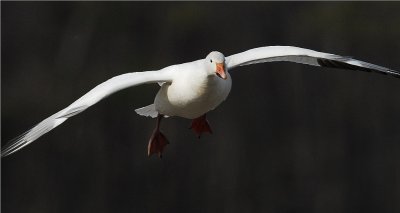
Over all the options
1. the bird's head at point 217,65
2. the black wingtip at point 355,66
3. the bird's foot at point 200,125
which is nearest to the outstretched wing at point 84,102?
the bird's head at point 217,65

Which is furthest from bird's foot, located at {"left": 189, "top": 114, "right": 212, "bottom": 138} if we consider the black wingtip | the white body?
the black wingtip

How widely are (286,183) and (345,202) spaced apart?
60 cm

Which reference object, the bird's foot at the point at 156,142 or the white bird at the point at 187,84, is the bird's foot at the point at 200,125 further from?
the white bird at the point at 187,84

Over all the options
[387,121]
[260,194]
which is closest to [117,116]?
[260,194]

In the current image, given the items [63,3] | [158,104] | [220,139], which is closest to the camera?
[158,104]

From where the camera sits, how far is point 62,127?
1250 cm

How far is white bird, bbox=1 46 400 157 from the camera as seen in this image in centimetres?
632

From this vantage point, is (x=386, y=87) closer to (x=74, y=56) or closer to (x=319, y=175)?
(x=319, y=175)

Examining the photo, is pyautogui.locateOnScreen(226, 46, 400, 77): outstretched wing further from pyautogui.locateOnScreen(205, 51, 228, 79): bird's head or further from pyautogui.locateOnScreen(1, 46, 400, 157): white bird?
pyautogui.locateOnScreen(205, 51, 228, 79): bird's head

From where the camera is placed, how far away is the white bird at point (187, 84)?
6316 mm

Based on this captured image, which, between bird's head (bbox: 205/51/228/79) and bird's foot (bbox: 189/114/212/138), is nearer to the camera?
bird's head (bbox: 205/51/228/79)

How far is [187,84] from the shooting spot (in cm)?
646

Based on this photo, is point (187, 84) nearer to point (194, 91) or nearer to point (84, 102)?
point (194, 91)

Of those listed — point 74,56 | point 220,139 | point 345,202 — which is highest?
point 74,56
